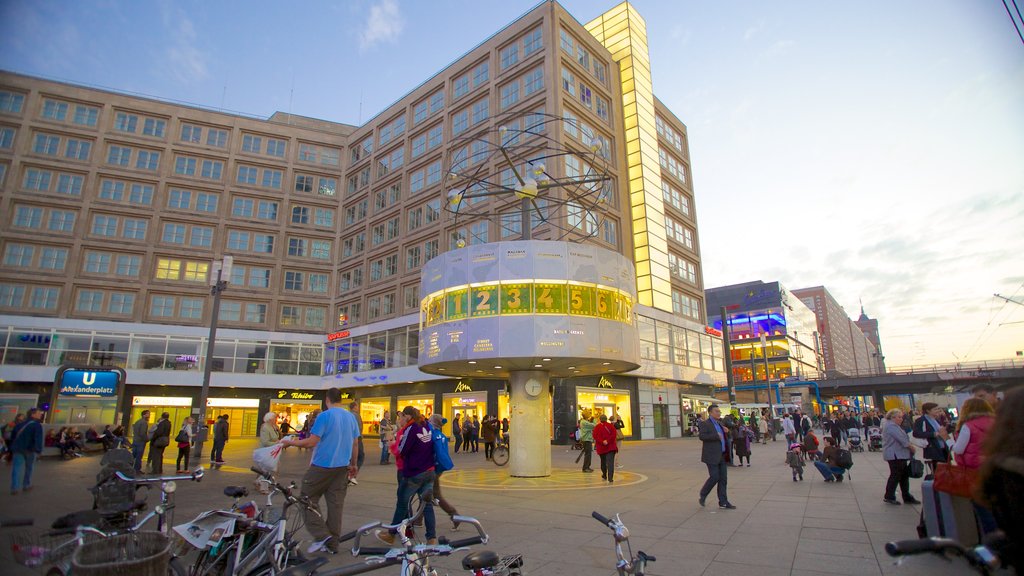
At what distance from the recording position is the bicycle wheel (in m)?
22.7

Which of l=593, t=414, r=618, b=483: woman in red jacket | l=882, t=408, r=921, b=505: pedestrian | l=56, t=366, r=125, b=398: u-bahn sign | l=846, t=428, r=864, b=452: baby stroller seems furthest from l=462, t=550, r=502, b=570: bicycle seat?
l=56, t=366, r=125, b=398: u-bahn sign

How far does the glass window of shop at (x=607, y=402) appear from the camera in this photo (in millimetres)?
36812

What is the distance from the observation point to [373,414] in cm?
4641

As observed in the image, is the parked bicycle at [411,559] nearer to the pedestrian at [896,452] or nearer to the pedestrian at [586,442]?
the pedestrian at [896,452]

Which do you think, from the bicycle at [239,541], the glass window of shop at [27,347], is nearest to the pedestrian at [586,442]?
the bicycle at [239,541]

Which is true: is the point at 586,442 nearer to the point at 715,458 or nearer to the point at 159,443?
the point at 715,458

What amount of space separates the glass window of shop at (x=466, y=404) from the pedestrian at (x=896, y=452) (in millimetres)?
28997

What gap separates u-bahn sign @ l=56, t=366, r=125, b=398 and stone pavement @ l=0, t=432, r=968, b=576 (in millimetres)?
Answer: 14631

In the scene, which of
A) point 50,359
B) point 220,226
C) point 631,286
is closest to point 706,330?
point 631,286

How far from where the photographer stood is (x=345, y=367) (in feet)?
161

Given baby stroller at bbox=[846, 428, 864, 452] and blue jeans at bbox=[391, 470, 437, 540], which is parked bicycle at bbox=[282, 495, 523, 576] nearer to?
blue jeans at bbox=[391, 470, 437, 540]

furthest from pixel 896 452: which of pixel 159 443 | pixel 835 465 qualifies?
pixel 159 443

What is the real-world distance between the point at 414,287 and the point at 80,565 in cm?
4225

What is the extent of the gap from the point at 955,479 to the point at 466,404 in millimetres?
33758
